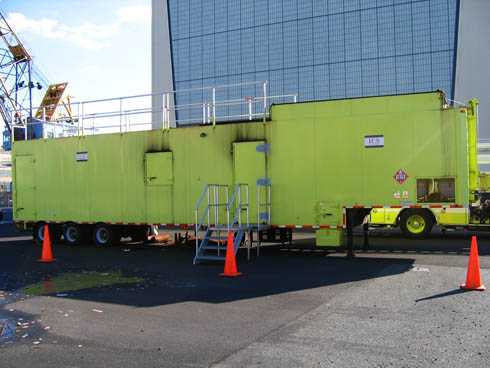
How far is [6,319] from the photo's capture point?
7.47 m

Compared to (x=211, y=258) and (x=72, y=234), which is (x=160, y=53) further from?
(x=211, y=258)

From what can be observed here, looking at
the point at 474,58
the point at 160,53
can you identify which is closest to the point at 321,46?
the point at 474,58

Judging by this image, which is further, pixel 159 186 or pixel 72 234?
pixel 72 234

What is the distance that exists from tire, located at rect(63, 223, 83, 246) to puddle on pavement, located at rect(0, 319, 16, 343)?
10502mm

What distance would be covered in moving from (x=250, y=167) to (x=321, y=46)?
75.1 ft

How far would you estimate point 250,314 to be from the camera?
7.46 meters

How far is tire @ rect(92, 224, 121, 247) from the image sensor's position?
56.3 feet

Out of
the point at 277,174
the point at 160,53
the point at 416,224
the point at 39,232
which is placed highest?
the point at 160,53

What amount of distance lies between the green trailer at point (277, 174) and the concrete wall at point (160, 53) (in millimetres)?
23562

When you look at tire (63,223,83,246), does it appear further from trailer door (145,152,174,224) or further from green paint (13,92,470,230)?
trailer door (145,152,174,224)

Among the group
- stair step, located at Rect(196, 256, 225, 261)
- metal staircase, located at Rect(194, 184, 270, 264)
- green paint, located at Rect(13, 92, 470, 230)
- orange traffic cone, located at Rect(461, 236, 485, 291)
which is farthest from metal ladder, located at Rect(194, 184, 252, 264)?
orange traffic cone, located at Rect(461, 236, 485, 291)

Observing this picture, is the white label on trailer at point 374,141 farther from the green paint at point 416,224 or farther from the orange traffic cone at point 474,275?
the green paint at point 416,224

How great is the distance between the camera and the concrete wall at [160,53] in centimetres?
4084

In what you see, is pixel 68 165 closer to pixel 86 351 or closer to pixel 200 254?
pixel 200 254
